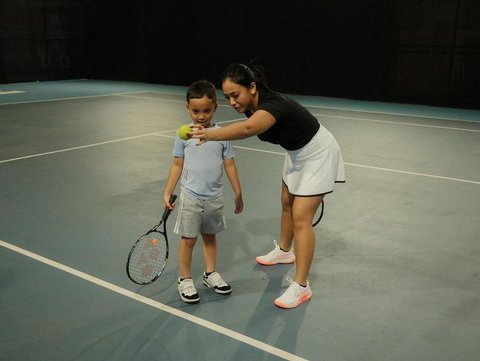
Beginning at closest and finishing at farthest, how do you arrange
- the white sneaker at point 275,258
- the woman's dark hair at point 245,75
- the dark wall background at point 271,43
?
1. the woman's dark hair at point 245,75
2. the white sneaker at point 275,258
3. the dark wall background at point 271,43

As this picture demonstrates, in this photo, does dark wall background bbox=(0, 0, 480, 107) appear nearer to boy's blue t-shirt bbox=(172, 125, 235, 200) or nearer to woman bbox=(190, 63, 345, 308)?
woman bbox=(190, 63, 345, 308)

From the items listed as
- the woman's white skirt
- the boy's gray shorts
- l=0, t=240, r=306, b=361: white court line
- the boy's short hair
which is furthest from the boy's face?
l=0, t=240, r=306, b=361: white court line

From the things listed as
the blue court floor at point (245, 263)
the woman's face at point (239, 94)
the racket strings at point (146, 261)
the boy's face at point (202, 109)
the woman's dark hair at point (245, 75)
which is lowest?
the blue court floor at point (245, 263)

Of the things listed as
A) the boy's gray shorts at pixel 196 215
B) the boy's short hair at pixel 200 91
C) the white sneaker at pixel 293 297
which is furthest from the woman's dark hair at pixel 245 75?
the white sneaker at pixel 293 297

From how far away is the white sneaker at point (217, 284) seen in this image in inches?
135

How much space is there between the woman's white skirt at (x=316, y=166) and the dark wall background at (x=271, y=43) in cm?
1153

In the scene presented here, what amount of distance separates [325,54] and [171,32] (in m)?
5.81

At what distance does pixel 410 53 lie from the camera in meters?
13.9

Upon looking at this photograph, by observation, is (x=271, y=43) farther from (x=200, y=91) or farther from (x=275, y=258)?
(x=200, y=91)

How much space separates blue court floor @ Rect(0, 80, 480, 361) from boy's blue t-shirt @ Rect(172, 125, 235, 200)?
0.75m

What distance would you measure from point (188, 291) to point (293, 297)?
0.68 meters

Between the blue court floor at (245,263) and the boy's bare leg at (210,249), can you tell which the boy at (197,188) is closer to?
the boy's bare leg at (210,249)

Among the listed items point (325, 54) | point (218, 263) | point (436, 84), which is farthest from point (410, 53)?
point (218, 263)

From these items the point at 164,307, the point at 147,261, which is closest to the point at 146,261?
the point at 147,261
